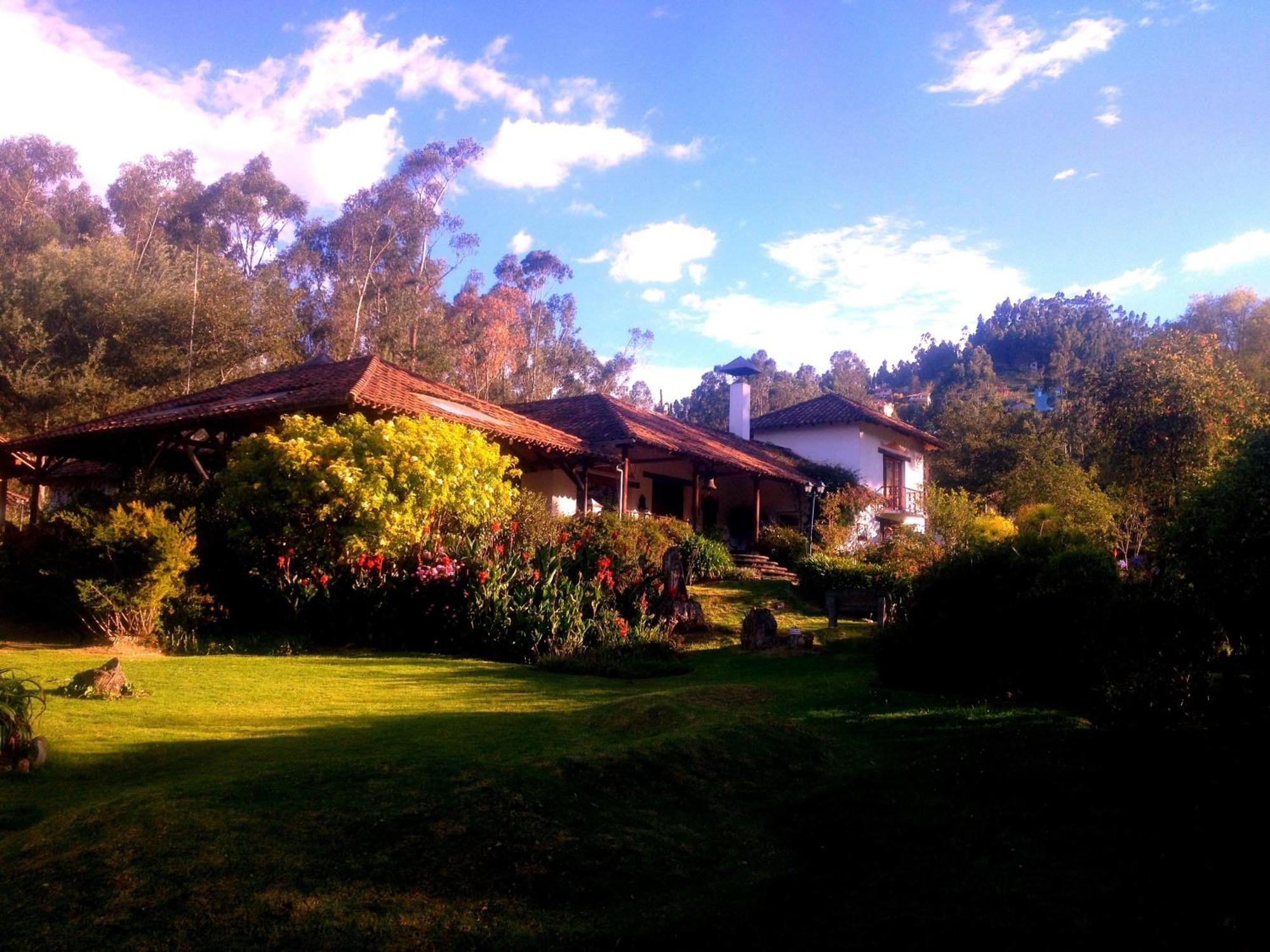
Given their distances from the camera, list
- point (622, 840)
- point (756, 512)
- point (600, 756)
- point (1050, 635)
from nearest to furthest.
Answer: point (622, 840), point (600, 756), point (1050, 635), point (756, 512)

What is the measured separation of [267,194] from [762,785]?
5225 cm

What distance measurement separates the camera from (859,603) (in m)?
14.1

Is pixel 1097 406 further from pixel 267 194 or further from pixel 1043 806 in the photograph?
pixel 267 194

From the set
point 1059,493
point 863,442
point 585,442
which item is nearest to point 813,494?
point 863,442

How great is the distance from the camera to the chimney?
33844 millimetres

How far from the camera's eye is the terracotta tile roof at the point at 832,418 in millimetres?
32844

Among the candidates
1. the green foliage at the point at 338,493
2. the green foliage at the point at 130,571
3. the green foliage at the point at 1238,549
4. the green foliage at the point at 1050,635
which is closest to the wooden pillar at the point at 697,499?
the green foliage at the point at 338,493

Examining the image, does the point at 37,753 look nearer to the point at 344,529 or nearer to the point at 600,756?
the point at 600,756

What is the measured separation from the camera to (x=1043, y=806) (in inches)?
196

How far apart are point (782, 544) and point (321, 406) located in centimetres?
1444

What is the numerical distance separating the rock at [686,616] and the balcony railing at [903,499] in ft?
62.8

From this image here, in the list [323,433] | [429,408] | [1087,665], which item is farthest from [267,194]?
[1087,665]

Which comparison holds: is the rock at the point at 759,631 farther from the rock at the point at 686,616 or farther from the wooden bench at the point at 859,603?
the wooden bench at the point at 859,603

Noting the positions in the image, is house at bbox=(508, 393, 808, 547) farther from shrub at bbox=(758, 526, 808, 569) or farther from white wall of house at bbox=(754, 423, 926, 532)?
white wall of house at bbox=(754, 423, 926, 532)
